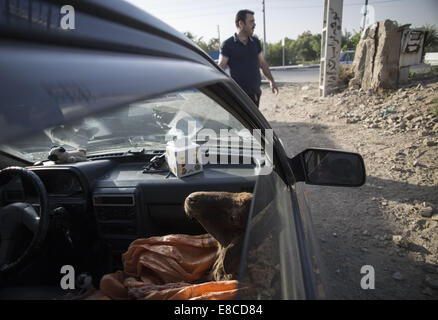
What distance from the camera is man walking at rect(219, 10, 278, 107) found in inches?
165

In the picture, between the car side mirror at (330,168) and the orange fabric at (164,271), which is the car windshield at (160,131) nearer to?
the car side mirror at (330,168)

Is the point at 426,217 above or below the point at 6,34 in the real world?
below

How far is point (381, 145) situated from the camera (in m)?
5.42

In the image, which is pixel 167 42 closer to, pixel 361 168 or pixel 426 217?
pixel 361 168

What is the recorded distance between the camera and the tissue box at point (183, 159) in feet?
6.33

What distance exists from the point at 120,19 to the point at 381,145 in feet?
19.6

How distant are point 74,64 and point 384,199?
4.21m

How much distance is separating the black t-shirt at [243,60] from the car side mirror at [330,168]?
3.04 m

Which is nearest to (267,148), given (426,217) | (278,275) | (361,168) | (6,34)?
(361,168)

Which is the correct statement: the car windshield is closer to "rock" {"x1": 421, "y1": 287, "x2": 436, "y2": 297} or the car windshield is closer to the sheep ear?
the sheep ear

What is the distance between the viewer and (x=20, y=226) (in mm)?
1696

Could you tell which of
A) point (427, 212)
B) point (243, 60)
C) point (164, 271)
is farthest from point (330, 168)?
point (243, 60)

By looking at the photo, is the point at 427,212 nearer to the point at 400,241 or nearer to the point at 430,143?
the point at 400,241

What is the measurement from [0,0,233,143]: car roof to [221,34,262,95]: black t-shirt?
3745mm
